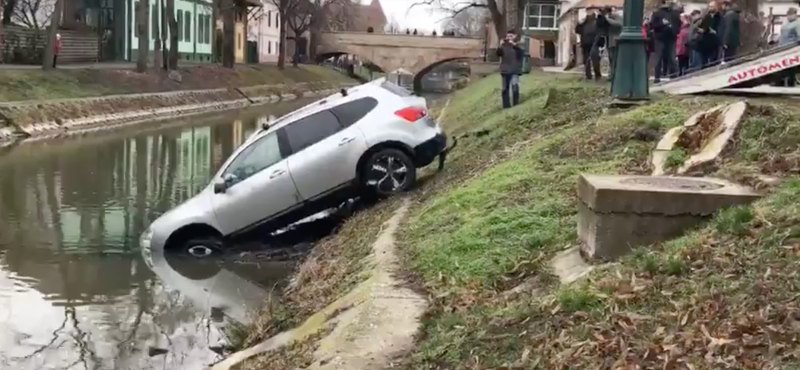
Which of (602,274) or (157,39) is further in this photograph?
(157,39)

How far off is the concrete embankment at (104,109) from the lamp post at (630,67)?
19.6 meters

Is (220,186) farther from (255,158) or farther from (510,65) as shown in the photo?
(510,65)

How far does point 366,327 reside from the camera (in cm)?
748

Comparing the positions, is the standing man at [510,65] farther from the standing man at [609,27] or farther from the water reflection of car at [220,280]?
the water reflection of car at [220,280]

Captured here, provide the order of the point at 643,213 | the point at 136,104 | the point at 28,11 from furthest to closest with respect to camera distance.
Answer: the point at 28,11, the point at 136,104, the point at 643,213

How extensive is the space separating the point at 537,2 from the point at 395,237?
281 feet

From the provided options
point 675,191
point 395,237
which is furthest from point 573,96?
point 675,191

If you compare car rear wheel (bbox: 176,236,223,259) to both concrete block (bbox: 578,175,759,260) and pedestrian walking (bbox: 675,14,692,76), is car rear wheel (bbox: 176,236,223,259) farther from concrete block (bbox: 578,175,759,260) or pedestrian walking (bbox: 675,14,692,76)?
pedestrian walking (bbox: 675,14,692,76)

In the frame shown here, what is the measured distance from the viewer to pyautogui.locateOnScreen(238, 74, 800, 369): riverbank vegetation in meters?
5.63

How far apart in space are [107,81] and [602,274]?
39.1 m

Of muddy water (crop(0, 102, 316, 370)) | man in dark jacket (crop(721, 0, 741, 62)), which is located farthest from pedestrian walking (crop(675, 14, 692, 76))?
muddy water (crop(0, 102, 316, 370))

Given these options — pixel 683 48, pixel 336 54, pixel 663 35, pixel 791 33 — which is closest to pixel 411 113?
pixel 663 35

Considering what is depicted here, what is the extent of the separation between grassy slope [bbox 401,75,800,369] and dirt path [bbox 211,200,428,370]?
0.20 meters

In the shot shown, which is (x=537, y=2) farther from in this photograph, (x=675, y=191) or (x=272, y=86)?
(x=675, y=191)
